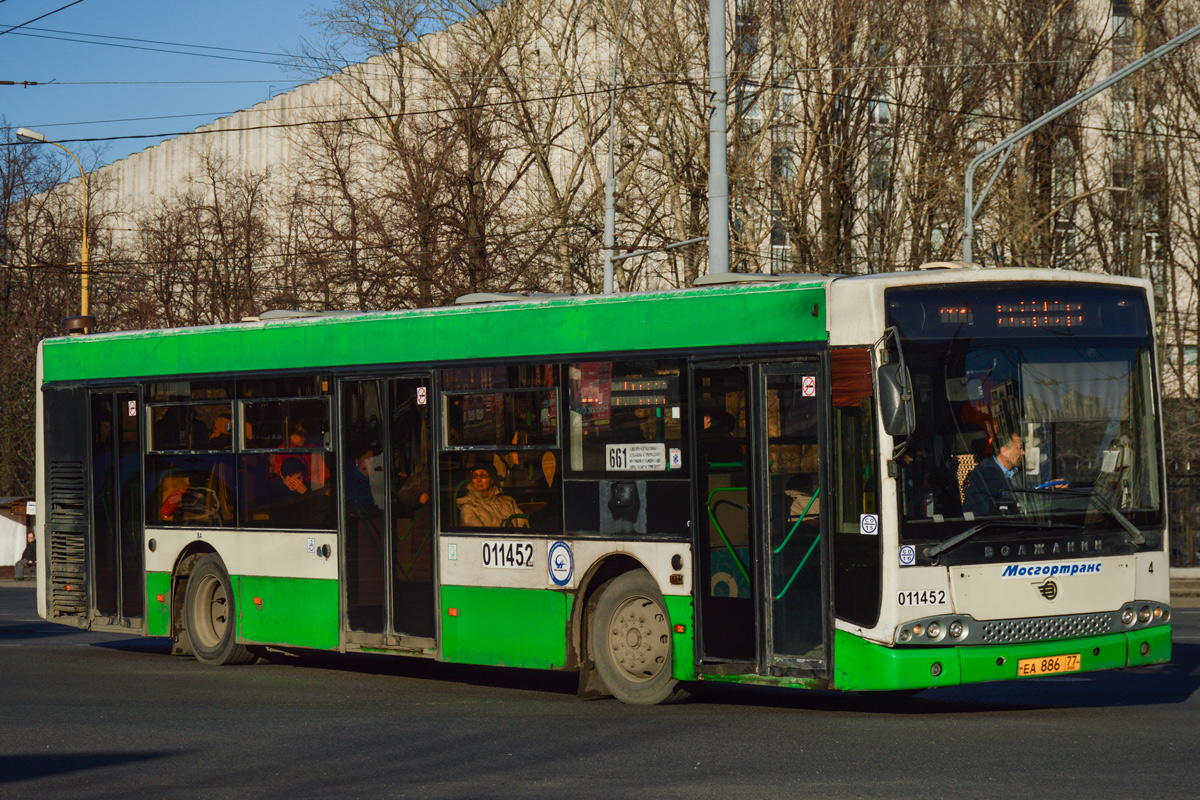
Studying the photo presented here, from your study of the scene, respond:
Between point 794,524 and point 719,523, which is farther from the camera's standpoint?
point 719,523

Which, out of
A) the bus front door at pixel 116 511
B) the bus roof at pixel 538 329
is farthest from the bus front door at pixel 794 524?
the bus front door at pixel 116 511

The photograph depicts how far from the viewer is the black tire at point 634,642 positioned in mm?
11617

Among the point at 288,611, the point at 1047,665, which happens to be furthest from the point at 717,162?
the point at 1047,665

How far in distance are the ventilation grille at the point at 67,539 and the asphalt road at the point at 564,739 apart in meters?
2.03

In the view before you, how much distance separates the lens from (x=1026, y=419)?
10.6m

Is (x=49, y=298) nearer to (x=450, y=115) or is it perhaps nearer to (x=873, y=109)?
(x=450, y=115)

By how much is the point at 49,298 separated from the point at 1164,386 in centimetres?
3178

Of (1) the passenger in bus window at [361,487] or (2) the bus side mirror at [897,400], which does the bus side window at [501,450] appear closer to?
(1) the passenger in bus window at [361,487]

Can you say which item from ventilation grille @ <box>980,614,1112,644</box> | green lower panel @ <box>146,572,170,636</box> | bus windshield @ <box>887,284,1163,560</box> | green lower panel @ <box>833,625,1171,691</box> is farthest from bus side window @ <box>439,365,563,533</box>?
green lower panel @ <box>146,572,170,636</box>

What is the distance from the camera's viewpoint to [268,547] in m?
14.5

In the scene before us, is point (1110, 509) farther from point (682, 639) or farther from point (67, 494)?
point (67, 494)

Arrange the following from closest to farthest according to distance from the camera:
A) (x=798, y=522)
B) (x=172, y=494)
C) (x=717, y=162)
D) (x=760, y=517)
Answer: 1. (x=798, y=522)
2. (x=760, y=517)
3. (x=172, y=494)
4. (x=717, y=162)

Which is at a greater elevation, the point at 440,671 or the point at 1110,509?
the point at 1110,509

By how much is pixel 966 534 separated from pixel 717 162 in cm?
793
